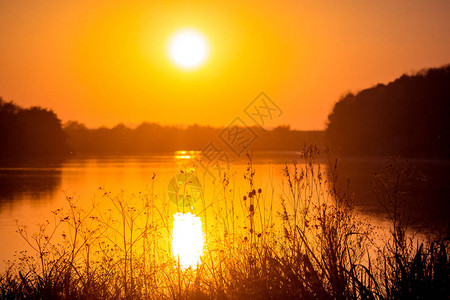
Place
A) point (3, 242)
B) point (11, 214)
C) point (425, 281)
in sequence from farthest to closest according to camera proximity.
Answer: point (11, 214) → point (3, 242) → point (425, 281)

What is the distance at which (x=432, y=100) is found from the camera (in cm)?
7500

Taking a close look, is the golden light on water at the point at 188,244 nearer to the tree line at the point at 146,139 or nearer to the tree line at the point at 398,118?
the tree line at the point at 398,118

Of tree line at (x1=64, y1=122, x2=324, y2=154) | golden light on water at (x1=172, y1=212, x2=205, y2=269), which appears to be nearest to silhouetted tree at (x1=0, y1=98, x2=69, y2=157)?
tree line at (x1=64, y1=122, x2=324, y2=154)

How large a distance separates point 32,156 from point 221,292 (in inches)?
3155

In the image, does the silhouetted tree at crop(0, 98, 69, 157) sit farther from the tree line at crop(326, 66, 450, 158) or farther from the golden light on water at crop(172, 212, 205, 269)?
the golden light on water at crop(172, 212, 205, 269)

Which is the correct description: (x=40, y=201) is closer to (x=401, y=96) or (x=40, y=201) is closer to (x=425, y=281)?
(x=425, y=281)

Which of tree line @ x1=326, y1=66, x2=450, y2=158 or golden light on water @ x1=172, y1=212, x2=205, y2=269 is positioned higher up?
tree line @ x1=326, y1=66, x2=450, y2=158

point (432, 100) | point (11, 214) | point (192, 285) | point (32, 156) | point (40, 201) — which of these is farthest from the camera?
point (32, 156)

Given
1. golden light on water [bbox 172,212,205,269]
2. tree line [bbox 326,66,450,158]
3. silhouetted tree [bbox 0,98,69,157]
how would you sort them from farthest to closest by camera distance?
silhouetted tree [bbox 0,98,69,157] < tree line [bbox 326,66,450,158] < golden light on water [bbox 172,212,205,269]

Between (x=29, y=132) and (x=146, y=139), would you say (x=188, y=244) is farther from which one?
(x=146, y=139)

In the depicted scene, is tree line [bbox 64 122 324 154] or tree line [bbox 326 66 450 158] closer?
tree line [bbox 326 66 450 158]

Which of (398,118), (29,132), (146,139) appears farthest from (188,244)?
(146,139)

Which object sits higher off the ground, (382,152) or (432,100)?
(432,100)

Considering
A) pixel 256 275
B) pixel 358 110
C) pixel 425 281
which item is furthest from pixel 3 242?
pixel 358 110
